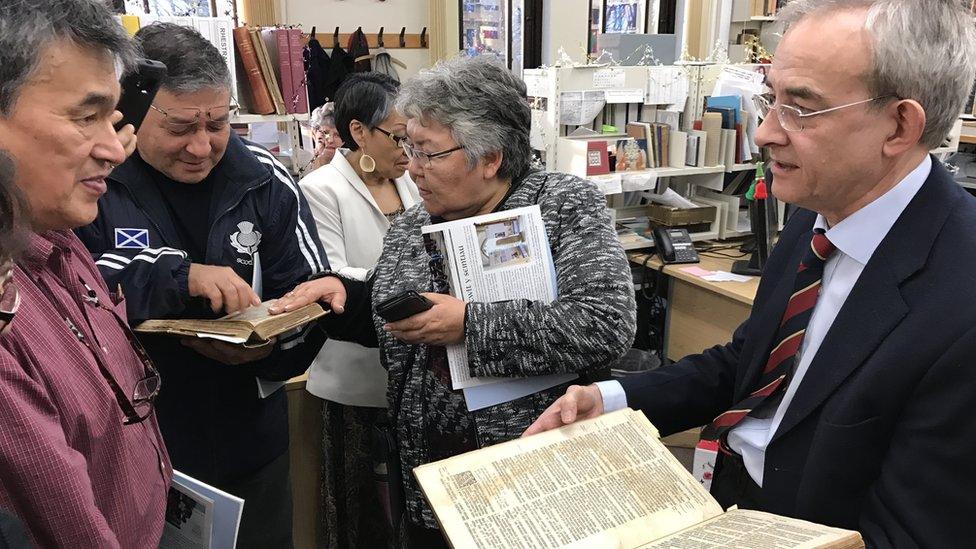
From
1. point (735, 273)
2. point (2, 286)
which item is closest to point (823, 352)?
point (2, 286)

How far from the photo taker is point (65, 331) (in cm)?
93

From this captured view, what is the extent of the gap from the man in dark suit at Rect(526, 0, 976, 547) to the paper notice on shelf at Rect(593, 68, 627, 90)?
2304mm

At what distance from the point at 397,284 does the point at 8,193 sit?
3.19ft

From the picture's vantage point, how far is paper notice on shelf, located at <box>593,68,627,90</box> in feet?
11.1

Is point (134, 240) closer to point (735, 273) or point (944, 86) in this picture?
point (944, 86)

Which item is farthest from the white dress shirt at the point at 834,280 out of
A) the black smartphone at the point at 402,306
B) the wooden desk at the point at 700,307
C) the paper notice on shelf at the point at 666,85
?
the paper notice on shelf at the point at 666,85

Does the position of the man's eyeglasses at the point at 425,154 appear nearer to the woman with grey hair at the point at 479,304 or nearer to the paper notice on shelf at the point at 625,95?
the woman with grey hair at the point at 479,304

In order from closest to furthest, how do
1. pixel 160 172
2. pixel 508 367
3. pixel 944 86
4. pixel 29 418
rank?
pixel 29 418 < pixel 944 86 < pixel 508 367 < pixel 160 172

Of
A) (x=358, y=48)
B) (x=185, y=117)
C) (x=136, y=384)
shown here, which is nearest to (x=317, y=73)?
(x=358, y=48)

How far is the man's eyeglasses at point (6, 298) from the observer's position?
63 centimetres

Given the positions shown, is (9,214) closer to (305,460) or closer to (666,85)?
(305,460)

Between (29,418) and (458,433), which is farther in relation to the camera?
(458,433)

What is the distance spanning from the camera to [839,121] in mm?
1034

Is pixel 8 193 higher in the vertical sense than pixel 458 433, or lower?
higher
